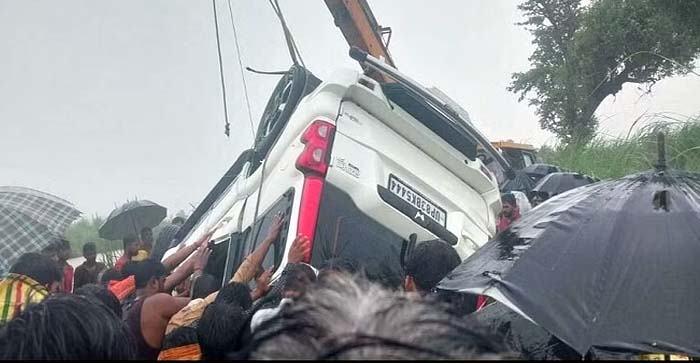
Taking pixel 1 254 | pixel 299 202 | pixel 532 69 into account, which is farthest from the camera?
pixel 532 69

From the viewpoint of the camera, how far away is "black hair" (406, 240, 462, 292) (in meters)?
3.17

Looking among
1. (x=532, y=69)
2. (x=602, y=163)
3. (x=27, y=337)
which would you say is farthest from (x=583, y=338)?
(x=532, y=69)

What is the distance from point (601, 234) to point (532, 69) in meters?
24.9

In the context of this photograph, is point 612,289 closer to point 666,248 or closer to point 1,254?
point 666,248

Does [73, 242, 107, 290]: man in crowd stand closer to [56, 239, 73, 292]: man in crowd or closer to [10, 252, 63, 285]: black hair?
[56, 239, 73, 292]: man in crowd

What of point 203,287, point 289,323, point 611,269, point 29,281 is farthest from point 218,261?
point 289,323

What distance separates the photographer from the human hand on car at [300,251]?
3.32m

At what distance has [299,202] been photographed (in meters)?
3.46

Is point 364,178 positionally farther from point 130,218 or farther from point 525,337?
point 130,218

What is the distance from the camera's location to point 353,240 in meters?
3.61

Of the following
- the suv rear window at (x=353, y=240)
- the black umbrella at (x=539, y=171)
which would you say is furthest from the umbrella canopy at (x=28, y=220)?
the black umbrella at (x=539, y=171)

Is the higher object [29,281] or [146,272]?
[146,272]

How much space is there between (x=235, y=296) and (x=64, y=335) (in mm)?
1546

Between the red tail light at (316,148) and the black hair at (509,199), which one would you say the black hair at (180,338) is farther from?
the black hair at (509,199)
